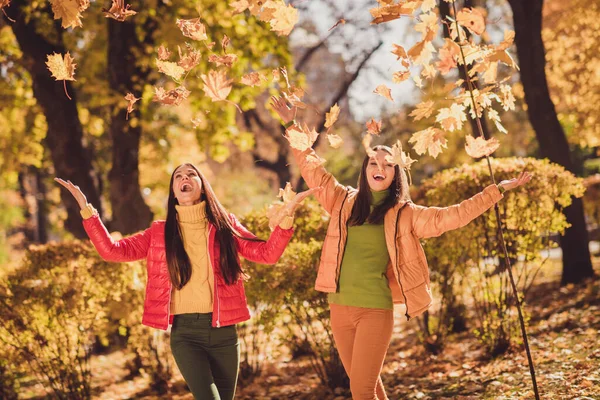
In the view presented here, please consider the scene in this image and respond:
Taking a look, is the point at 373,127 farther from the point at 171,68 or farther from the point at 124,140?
the point at 124,140

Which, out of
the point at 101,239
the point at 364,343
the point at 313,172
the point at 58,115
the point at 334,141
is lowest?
the point at 364,343

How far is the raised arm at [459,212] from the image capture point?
3.56m

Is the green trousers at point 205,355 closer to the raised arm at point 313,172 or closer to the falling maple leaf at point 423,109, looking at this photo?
the raised arm at point 313,172

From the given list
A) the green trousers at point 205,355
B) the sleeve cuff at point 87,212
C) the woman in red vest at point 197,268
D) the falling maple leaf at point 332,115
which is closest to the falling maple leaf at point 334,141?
the falling maple leaf at point 332,115

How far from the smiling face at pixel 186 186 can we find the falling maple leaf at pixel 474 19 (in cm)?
196

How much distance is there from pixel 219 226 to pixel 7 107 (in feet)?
35.0

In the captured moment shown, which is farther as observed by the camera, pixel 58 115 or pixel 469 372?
pixel 58 115

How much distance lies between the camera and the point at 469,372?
6008mm

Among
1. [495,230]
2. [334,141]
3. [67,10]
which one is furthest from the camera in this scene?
[495,230]

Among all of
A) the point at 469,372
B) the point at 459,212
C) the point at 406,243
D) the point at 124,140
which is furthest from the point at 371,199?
the point at 124,140

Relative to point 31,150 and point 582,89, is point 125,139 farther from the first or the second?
point 582,89

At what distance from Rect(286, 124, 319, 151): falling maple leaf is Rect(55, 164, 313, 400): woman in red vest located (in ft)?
1.18

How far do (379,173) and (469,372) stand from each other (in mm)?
3056

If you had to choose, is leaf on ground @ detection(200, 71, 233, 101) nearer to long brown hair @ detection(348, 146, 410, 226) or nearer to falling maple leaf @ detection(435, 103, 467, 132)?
long brown hair @ detection(348, 146, 410, 226)
